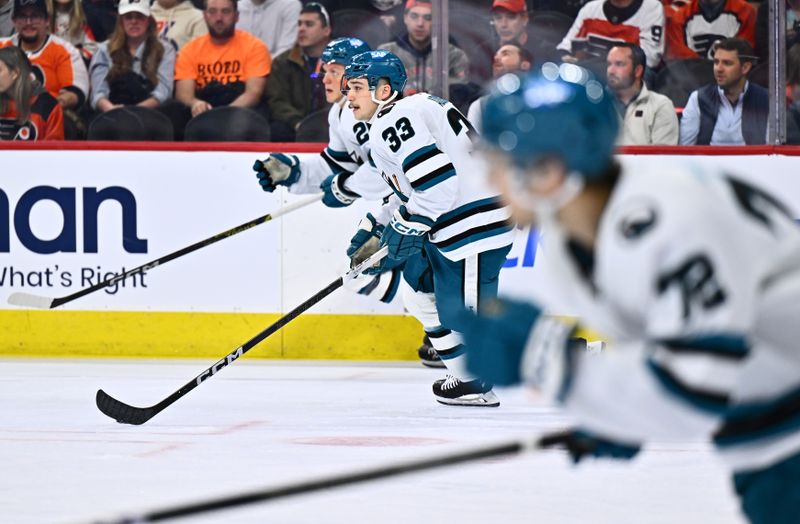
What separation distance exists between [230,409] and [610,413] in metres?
3.19

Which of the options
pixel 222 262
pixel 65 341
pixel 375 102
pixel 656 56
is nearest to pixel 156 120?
pixel 222 262

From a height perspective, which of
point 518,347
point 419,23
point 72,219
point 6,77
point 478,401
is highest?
point 518,347

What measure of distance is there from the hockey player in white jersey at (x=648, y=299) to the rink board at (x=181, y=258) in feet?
13.7

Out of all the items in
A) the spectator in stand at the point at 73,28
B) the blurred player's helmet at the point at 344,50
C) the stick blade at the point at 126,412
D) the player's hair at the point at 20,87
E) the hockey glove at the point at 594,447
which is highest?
the hockey glove at the point at 594,447

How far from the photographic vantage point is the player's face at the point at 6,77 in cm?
602

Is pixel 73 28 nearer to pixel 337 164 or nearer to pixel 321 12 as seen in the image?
pixel 321 12

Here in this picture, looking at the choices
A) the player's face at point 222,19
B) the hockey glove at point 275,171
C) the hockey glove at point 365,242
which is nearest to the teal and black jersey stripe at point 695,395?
the hockey glove at point 365,242

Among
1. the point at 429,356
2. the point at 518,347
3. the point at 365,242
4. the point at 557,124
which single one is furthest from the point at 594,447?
the point at 429,356

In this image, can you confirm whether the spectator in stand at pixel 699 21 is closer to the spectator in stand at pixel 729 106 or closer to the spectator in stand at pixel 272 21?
the spectator in stand at pixel 729 106

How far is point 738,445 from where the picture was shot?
156cm

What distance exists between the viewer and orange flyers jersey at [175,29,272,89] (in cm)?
587

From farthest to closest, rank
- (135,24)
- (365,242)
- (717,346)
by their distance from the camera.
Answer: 1. (135,24)
2. (365,242)
3. (717,346)

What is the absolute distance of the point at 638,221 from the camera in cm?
137

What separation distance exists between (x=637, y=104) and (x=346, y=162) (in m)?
1.31
